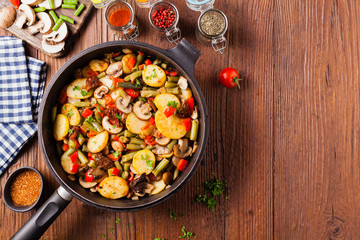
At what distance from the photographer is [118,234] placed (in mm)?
3137

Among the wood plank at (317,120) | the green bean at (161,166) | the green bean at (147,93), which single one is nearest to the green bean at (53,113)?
the green bean at (147,93)

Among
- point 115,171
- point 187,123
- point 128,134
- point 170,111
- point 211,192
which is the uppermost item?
point 170,111

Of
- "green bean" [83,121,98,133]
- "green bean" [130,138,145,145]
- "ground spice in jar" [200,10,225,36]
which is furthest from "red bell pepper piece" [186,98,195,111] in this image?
"green bean" [83,121,98,133]

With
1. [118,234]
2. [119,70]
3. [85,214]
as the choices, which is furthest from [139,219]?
[119,70]

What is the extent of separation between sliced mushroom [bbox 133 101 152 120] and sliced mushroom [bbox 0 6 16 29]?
5.13 feet

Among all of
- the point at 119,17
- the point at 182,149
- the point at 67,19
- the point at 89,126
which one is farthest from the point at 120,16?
the point at 182,149

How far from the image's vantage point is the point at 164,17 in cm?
299

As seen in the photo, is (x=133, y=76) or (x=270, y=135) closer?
(x=133, y=76)

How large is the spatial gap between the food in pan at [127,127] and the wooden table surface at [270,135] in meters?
0.36

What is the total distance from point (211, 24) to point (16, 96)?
6.69 feet

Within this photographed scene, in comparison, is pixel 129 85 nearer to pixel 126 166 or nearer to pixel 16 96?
pixel 126 166

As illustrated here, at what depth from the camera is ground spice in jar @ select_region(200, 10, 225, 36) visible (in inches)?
117

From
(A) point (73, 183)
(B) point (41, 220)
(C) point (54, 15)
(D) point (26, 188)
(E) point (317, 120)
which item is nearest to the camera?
(B) point (41, 220)

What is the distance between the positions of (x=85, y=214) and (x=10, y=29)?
2004 millimetres
